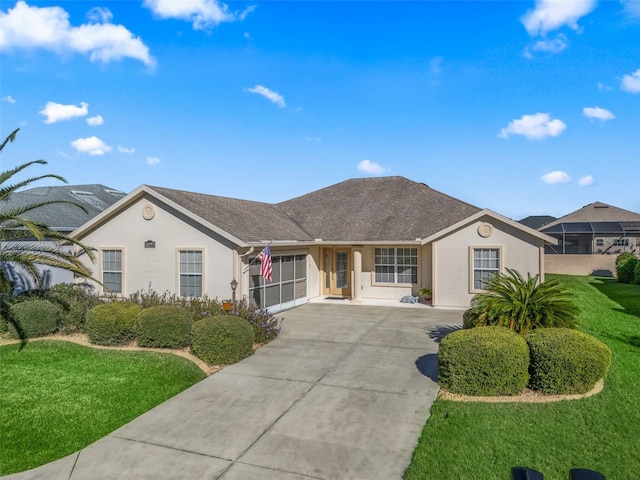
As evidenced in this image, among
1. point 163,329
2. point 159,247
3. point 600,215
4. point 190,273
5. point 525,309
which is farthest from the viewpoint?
point 600,215

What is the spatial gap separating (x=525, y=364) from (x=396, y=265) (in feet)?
37.8

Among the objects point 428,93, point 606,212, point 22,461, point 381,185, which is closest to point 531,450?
point 22,461

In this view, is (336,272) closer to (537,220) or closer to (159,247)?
(159,247)

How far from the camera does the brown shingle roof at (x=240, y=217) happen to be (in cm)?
1527

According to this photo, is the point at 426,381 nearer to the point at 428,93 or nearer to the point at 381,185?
the point at 428,93

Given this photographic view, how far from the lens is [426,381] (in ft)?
28.8

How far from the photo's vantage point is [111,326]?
38.1 feet

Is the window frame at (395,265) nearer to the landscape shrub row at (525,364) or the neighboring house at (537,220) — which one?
the landscape shrub row at (525,364)

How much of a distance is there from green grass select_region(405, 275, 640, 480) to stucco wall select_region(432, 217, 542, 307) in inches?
311

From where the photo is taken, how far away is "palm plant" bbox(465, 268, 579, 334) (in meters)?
9.25

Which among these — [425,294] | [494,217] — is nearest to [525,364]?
[494,217]

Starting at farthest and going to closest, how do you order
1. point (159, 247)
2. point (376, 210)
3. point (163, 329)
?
point (376, 210)
point (159, 247)
point (163, 329)

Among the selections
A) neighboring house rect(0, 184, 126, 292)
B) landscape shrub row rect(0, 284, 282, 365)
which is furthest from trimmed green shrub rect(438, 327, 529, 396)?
neighboring house rect(0, 184, 126, 292)

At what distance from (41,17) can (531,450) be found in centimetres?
1548
